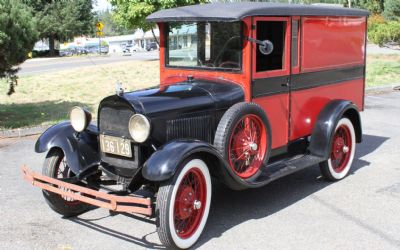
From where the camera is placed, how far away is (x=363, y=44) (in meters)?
6.55

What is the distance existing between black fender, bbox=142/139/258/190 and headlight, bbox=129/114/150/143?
182mm

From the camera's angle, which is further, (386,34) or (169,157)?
(386,34)

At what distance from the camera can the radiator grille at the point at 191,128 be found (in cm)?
432

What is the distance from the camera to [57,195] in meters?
4.63

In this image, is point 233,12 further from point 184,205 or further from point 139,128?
point 184,205

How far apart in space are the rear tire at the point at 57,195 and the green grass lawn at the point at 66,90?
14.8 feet

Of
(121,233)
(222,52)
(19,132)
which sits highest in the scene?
(222,52)

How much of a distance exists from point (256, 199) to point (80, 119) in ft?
6.72

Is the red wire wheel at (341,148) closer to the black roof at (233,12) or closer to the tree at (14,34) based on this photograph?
the black roof at (233,12)

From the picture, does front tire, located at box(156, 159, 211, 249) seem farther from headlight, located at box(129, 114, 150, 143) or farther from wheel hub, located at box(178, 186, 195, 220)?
headlight, located at box(129, 114, 150, 143)

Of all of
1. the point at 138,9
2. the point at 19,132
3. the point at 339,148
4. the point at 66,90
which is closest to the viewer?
the point at 339,148

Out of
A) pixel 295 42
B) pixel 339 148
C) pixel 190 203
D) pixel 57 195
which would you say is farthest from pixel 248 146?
pixel 57 195

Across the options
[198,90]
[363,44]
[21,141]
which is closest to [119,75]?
[21,141]

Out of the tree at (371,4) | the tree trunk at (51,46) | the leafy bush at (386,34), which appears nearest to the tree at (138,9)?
the leafy bush at (386,34)
